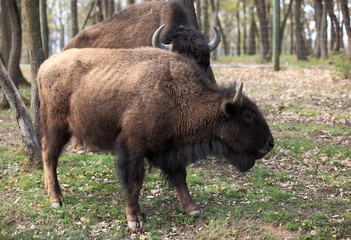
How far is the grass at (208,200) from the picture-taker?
15.5 ft

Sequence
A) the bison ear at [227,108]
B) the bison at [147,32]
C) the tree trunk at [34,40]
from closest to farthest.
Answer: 1. the bison ear at [227,108]
2. the tree trunk at [34,40]
3. the bison at [147,32]

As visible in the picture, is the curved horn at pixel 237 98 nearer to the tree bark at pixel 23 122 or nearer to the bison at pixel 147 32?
the bison at pixel 147 32

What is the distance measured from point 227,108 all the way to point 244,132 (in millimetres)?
334

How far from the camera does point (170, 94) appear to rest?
4.84 m

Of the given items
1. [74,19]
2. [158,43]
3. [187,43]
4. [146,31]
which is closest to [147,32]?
[146,31]

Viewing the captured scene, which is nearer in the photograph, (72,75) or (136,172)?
(136,172)

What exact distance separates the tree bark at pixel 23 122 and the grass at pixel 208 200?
0.20 metres

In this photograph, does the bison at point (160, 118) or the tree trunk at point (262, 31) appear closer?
the bison at point (160, 118)

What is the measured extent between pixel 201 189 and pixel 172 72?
67.3 inches

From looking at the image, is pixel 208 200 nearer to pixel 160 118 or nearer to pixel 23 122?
pixel 160 118

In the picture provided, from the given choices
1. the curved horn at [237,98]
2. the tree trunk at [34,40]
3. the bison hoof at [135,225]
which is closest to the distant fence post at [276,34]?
the tree trunk at [34,40]

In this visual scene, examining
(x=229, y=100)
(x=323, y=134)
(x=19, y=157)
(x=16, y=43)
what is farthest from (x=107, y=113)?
(x=16, y=43)

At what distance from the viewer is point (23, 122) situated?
6.45m

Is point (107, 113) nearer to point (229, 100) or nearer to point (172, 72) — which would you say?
point (172, 72)
